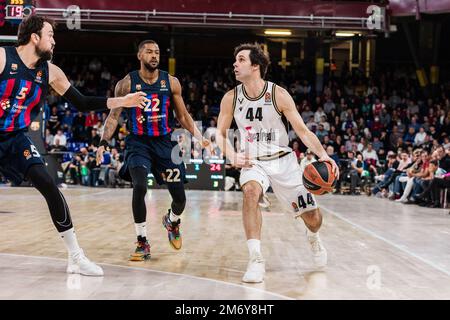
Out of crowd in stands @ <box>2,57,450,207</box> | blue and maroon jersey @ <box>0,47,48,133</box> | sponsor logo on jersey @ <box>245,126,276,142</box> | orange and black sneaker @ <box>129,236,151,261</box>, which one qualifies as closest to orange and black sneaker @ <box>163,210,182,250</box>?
orange and black sneaker @ <box>129,236,151,261</box>

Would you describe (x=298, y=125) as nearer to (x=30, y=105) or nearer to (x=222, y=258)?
(x=222, y=258)

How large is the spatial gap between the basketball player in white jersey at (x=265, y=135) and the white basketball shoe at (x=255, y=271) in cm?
69

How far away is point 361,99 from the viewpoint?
1100 inches

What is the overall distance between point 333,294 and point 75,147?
2043 cm

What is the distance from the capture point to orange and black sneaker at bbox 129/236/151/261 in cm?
697

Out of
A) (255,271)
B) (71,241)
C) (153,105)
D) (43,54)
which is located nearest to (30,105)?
(43,54)

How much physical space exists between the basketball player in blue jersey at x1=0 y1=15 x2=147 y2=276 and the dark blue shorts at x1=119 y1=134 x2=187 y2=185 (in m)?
1.22

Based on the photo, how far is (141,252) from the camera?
7066mm

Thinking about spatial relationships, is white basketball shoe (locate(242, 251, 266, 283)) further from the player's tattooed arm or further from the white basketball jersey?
the player's tattooed arm

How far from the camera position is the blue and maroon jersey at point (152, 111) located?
24.2 ft

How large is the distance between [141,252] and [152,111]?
1.46 metres

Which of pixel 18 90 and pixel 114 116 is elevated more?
pixel 18 90

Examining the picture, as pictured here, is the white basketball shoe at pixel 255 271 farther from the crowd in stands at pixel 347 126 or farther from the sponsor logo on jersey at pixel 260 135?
the crowd in stands at pixel 347 126
